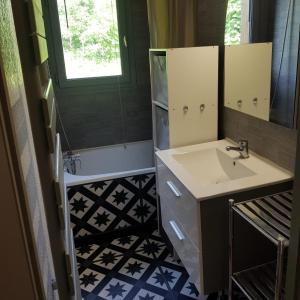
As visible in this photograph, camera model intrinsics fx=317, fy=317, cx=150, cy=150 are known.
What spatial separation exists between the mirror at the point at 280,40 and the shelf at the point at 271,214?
0.40m

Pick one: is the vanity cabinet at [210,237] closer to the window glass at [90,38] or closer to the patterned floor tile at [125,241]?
the patterned floor tile at [125,241]

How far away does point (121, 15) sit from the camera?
10.1ft

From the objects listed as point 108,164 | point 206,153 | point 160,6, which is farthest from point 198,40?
point 108,164

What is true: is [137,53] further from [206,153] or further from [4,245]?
[4,245]

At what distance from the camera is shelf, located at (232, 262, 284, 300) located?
1.52m

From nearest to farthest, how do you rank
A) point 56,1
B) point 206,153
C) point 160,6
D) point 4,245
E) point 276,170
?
point 4,245 < point 276,170 < point 206,153 < point 160,6 < point 56,1

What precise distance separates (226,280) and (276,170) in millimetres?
663

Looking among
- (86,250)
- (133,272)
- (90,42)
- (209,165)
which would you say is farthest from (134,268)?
(90,42)

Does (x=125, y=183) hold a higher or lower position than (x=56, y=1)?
lower

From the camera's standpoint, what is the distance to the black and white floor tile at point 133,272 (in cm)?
206

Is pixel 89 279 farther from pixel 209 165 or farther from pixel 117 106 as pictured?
pixel 117 106

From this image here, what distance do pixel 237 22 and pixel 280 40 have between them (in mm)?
501

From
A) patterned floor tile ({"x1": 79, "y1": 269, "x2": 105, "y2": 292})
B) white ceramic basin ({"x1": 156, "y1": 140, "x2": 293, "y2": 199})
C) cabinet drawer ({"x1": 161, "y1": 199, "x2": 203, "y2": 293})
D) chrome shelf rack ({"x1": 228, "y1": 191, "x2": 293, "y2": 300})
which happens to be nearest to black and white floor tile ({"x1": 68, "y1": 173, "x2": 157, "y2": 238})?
patterned floor tile ({"x1": 79, "y1": 269, "x2": 105, "y2": 292})

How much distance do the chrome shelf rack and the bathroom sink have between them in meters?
0.43
